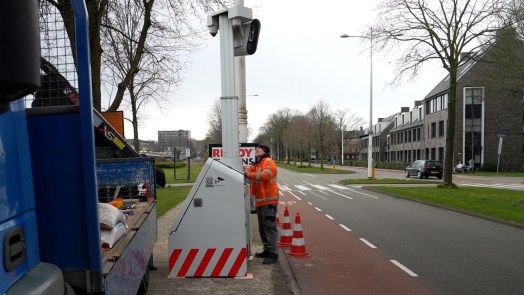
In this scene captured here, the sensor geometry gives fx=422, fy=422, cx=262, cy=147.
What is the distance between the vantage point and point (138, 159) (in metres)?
5.31

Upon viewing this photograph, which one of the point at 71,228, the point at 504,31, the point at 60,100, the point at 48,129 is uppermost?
the point at 504,31

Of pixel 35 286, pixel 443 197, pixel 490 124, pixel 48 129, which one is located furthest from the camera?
pixel 490 124

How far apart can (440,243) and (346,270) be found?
3.18 meters

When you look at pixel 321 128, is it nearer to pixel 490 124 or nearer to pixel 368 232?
pixel 490 124

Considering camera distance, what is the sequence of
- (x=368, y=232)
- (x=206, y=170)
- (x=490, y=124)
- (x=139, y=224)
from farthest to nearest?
1. (x=490, y=124)
2. (x=368, y=232)
3. (x=206, y=170)
4. (x=139, y=224)

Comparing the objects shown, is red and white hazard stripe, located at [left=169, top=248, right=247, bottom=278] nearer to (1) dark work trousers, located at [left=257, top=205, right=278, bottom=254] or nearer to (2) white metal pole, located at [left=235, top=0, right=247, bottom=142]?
(1) dark work trousers, located at [left=257, top=205, right=278, bottom=254]

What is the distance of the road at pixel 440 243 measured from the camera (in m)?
6.14

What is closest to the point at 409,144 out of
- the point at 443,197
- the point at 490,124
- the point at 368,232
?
the point at 490,124

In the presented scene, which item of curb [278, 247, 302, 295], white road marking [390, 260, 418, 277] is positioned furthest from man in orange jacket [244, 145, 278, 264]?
white road marking [390, 260, 418, 277]

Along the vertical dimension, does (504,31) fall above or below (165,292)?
above

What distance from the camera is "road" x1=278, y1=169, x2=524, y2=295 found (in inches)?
242

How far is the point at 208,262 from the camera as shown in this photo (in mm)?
5953

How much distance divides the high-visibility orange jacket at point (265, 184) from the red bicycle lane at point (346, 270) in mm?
1213

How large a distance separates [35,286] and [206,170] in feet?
13.3
